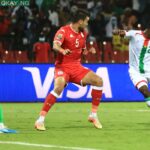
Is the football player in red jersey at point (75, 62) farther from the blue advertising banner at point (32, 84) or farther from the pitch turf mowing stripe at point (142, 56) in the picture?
the blue advertising banner at point (32, 84)

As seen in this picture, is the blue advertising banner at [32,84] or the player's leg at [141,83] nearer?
the player's leg at [141,83]

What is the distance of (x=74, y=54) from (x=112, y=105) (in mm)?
4987

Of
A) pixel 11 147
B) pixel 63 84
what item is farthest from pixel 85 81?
pixel 11 147

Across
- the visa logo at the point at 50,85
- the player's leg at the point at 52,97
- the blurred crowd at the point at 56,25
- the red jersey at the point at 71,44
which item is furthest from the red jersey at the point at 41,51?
the player's leg at the point at 52,97

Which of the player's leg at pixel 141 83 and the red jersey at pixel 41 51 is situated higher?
the player's leg at pixel 141 83

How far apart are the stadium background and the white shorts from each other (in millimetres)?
2904

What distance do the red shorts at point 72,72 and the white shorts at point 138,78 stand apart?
1013 mm

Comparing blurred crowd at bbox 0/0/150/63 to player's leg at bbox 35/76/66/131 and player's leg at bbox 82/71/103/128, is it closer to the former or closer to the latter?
player's leg at bbox 82/71/103/128

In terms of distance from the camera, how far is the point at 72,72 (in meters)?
12.9

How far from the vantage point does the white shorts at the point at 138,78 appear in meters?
13.3

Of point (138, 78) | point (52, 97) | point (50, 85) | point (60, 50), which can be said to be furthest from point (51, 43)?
point (60, 50)

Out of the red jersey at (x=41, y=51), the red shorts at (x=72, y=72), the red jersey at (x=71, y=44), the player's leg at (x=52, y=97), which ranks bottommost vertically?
the red jersey at (x=41, y=51)

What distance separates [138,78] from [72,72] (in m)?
1.34

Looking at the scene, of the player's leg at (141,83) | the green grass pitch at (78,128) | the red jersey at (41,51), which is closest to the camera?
the green grass pitch at (78,128)
